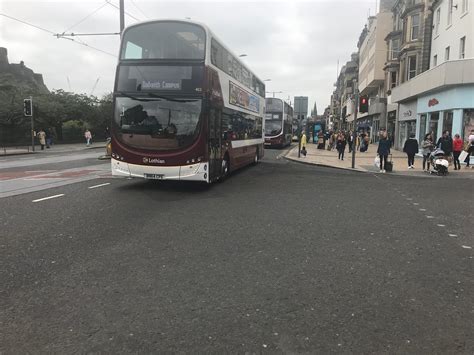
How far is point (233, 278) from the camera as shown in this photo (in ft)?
15.8

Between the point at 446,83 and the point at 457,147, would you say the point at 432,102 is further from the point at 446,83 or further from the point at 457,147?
the point at 457,147

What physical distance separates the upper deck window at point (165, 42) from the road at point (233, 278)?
395cm

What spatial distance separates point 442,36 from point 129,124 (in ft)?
82.7

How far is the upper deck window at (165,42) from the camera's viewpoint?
1105 cm

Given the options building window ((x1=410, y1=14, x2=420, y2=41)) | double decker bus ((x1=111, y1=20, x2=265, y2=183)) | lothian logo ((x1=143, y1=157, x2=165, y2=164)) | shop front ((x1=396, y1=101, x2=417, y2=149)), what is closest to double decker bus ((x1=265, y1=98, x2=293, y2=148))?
shop front ((x1=396, y1=101, x2=417, y2=149))

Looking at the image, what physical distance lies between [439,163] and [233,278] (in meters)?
15.0

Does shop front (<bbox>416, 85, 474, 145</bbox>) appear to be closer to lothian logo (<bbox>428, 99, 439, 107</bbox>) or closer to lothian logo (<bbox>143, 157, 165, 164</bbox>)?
lothian logo (<bbox>428, 99, 439, 107</bbox>)

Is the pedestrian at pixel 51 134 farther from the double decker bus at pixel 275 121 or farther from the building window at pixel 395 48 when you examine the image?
the building window at pixel 395 48

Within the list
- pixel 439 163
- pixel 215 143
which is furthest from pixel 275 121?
pixel 215 143

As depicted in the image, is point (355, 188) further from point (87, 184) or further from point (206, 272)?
point (206, 272)

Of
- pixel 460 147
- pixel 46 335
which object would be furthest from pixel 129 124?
pixel 460 147

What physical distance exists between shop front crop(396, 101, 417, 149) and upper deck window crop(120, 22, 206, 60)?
22.3 m

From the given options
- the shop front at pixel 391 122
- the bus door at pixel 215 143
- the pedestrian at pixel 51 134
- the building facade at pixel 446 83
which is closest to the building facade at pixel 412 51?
the building facade at pixel 446 83

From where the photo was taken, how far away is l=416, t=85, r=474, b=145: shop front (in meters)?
21.9
